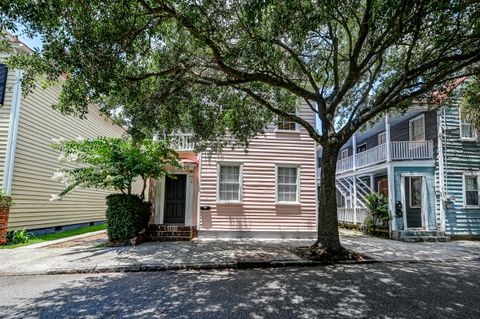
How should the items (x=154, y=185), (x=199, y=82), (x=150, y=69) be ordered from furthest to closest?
(x=154, y=185), (x=150, y=69), (x=199, y=82)

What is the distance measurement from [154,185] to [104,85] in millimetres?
6139

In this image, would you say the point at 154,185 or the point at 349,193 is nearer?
the point at 154,185

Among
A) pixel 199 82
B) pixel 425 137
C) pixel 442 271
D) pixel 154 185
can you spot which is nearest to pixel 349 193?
pixel 425 137

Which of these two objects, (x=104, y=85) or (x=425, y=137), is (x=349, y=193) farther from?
(x=104, y=85)

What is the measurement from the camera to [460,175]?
12.0 meters

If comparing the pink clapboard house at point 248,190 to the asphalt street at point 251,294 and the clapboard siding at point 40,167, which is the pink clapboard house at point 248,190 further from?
the asphalt street at point 251,294

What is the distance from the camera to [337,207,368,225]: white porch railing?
13977 mm

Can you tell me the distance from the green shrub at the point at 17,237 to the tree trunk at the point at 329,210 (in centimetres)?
949

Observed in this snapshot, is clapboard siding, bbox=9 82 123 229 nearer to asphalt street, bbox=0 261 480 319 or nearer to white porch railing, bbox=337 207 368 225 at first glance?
asphalt street, bbox=0 261 480 319

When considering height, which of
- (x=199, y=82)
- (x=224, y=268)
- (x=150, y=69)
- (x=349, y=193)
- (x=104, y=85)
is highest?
(x=150, y=69)

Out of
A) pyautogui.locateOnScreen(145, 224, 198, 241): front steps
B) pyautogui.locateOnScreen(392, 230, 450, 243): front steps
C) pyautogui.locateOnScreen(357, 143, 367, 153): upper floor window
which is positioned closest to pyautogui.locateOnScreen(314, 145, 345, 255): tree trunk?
pyautogui.locateOnScreen(145, 224, 198, 241): front steps

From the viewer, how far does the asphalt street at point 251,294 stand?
13.1ft

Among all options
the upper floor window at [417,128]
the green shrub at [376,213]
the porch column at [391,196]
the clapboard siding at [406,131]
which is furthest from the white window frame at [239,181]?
the upper floor window at [417,128]

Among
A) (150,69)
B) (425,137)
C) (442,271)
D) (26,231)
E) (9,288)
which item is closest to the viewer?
(9,288)
